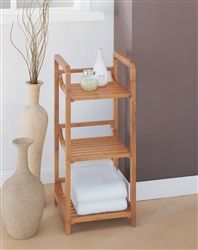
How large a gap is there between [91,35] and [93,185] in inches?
34.6

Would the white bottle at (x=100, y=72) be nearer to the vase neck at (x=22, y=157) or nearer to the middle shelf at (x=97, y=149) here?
the middle shelf at (x=97, y=149)

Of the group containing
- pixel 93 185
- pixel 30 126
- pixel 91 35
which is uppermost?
pixel 91 35

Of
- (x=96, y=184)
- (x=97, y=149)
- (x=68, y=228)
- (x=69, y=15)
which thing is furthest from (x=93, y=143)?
(x=69, y=15)

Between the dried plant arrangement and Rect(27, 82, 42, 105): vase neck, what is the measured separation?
0.16ft

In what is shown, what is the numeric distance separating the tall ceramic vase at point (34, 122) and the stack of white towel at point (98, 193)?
24 cm

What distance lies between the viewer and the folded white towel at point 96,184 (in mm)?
3039

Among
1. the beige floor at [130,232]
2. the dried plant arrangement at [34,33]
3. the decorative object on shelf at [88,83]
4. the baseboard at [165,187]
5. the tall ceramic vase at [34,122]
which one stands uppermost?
the dried plant arrangement at [34,33]

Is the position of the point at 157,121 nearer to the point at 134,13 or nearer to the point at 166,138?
the point at 166,138

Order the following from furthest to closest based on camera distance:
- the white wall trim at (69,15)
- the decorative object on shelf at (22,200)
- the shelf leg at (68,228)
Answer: the white wall trim at (69,15), the shelf leg at (68,228), the decorative object on shelf at (22,200)

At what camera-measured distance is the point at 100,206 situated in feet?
10.1

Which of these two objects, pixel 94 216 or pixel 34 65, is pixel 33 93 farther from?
pixel 94 216

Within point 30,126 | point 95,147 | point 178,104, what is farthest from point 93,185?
point 178,104

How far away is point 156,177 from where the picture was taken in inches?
134

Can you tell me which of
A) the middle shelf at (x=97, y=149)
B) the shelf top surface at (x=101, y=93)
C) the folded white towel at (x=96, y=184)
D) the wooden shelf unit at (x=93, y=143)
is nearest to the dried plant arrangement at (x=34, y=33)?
the wooden shelf unit at (x=93, y=143)
